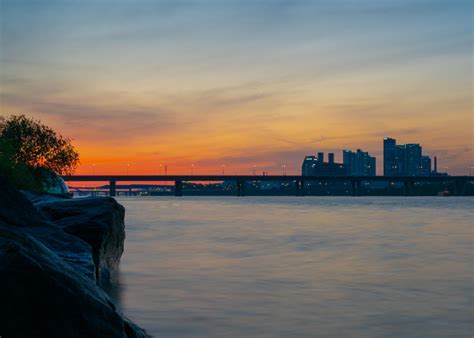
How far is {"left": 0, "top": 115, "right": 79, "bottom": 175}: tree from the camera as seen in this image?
69.5 m

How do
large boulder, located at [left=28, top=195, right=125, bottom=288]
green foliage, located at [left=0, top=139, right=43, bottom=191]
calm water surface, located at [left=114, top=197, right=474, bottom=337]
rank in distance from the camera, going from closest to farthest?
calm water surface, located at [left=114, top=197, right=474, bottom=337] → large boulder, located at [left=28, top=195, right=125, bottom=288] → green foliage, located at [left=0, top=139, right=43, bottom=191]

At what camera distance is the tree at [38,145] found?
228ft

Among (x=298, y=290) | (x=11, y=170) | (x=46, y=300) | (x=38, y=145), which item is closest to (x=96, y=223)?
(x=298, y=290)

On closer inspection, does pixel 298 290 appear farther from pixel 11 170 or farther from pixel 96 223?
pixel 11 170

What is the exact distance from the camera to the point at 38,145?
231 feet

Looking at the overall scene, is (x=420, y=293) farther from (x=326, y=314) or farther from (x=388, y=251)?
(x=388, y=251)

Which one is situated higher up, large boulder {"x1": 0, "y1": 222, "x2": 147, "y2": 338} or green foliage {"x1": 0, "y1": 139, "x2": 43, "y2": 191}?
green foliage {"x1": 0, "y1": 139, "x2": 43, "y2": 191}

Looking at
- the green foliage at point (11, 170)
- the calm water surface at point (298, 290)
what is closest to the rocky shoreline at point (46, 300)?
the calm water surface at point (298, 290)

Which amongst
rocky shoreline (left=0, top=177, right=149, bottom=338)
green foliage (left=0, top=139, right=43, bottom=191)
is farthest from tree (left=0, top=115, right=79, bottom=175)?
rocky shoreline (left=0, top=177, right=149, bottom=338)

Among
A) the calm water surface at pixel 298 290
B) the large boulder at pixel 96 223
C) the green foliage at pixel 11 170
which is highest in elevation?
the green foliage at pixel 11 170

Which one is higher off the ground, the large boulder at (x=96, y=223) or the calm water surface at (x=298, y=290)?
the large boulder at (x=96, y=223)

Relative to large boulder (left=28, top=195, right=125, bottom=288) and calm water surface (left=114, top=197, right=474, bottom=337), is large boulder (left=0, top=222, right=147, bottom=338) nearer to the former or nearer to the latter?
calm water surface (left=114, top=197, right=474, bottom=337)

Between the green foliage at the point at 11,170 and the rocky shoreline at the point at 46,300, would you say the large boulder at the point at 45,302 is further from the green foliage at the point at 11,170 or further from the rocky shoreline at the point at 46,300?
the green foliage at the point at 11,170

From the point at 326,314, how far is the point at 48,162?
202 ft
